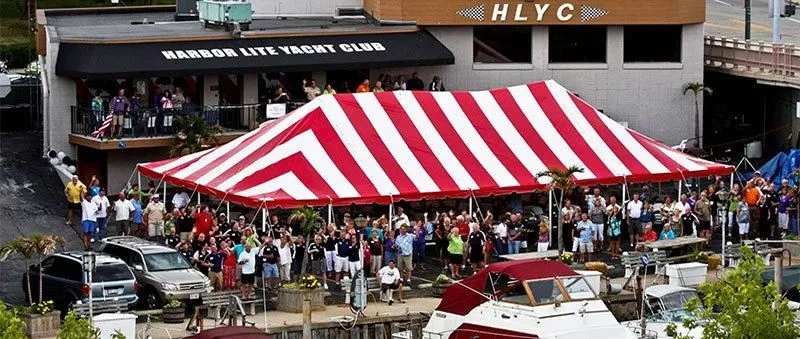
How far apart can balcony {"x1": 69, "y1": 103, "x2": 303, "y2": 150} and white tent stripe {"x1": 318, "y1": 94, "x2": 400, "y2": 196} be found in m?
4.89

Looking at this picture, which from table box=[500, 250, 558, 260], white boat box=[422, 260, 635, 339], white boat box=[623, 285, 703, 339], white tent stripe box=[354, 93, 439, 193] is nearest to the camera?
white boat box=[422, 260, 635, 339]

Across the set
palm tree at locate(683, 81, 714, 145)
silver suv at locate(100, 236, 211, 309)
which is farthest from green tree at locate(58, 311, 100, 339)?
palm tree at locate(683, 81, 714, 145)

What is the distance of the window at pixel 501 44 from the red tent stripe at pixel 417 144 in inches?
327

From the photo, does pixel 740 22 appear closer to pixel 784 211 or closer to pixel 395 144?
pixel 784 211

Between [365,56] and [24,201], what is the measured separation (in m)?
10.1

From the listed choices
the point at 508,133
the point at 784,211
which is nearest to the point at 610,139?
the point at 508,133

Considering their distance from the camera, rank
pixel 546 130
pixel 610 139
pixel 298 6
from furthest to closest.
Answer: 1. pixel 298 6
2. pixel 610 139
3. pixel 546 130

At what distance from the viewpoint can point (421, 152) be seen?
53.2m

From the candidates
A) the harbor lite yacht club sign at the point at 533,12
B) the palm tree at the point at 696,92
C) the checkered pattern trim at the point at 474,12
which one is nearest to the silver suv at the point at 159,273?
the checkered pattern trim at the point at 474,12

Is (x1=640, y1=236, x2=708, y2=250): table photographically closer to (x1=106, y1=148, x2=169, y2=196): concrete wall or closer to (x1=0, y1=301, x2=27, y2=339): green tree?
(x1=106, y1=148, x2=169, y2=196): concrete wall

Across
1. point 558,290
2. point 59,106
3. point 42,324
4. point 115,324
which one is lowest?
point 42,324

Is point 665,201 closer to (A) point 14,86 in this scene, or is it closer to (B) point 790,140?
(B) point 790,140

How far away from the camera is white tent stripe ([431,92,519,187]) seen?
5281cm

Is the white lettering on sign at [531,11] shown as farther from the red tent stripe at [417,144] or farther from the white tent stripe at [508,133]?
the red tent stripe at [417,144]
